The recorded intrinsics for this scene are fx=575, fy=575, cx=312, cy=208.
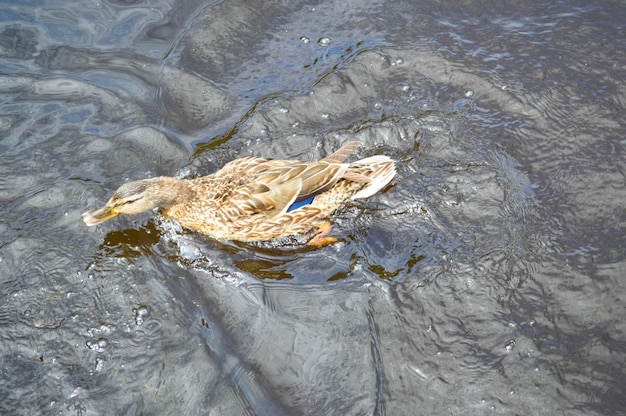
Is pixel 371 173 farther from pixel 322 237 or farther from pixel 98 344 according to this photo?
pixel 98 344

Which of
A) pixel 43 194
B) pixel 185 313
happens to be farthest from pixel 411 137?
pixel 43 194

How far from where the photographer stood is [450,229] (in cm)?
532

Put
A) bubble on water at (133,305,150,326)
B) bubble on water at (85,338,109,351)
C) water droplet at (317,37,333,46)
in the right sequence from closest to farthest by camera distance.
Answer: bubble on water at (85,338,109,351)
bubble on water at (133,305,150,326)
water droplet at (317,37,333,46)

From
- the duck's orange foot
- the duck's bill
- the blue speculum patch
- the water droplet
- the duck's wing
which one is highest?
the water droplet

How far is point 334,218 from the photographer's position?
565cm

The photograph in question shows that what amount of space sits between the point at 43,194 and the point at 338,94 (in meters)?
3.28

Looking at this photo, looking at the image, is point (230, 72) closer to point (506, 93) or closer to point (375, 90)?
point (375, 90)

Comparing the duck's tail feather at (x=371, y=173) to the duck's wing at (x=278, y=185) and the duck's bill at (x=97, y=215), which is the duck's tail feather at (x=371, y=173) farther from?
the duck's bill at (x=97, y=215)

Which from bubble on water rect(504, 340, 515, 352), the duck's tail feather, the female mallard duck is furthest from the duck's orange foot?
bubble on water rect(504, 340, 515, 352)

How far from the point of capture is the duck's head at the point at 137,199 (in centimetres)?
516

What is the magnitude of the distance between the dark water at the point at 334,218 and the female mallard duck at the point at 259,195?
0.21m

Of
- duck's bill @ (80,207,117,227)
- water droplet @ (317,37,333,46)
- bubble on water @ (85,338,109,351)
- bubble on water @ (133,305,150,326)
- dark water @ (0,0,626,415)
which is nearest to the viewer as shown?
dark water @ (0,0,626,415)

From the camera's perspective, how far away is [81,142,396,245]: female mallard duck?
5.27 meters

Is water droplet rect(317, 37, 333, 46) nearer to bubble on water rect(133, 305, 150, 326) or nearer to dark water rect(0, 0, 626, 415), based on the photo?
dark water rect(0, 0, 626, 415)
